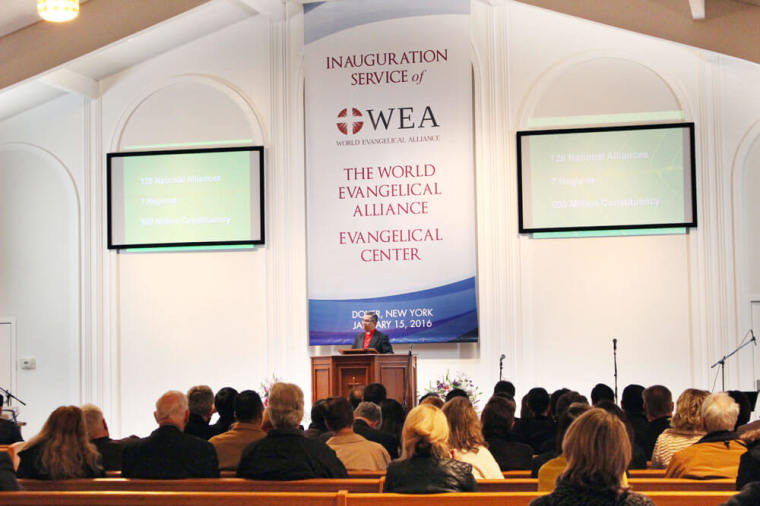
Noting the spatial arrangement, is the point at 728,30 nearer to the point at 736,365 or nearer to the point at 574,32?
the point at 574,32

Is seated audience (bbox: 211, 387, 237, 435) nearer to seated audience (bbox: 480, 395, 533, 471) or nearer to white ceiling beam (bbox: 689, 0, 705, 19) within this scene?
seated audience (bbox: 480, 395, 533, 471)

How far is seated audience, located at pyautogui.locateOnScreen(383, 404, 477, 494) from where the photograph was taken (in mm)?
3770

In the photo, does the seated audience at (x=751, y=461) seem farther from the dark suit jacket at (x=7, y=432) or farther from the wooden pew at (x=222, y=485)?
the dark suit jacket at (x=7, y=432)

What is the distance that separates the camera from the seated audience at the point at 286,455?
4395 millimetres

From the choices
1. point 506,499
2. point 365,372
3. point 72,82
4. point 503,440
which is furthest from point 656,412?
point 72,82

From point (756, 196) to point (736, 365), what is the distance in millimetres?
1778

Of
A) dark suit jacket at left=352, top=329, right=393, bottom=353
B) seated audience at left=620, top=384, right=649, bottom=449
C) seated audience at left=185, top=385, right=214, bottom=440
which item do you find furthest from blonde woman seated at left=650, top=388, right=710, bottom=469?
dark suit jacket at left=352, top=329, right=393, bottom=353

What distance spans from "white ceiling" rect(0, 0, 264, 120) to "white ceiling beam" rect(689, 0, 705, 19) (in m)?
4.84

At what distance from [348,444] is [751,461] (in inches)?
87.6

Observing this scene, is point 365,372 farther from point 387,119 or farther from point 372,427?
point 372,427

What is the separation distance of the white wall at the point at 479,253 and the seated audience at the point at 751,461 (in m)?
7.15

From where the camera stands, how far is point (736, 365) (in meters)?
10.3

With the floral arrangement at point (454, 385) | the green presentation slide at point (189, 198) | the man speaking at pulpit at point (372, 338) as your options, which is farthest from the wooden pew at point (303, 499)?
the green presentation slide at point (189, 198)

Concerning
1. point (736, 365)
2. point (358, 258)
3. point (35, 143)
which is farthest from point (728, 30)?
point (35, 143)
